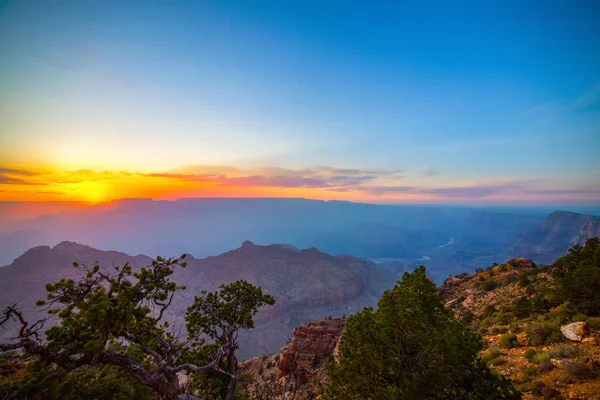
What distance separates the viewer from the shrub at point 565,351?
408 inches

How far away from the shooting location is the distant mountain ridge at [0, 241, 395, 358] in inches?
4774

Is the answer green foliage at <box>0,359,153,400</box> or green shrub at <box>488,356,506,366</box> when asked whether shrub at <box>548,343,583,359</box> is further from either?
green foliage at <box>0,359,153,400</box>

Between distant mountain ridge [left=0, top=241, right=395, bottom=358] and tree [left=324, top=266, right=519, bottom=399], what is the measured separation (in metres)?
110

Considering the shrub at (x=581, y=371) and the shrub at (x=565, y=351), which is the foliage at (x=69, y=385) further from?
the shrub at (x=565, y=351)

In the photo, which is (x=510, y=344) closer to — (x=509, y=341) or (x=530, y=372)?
(x=509, y=341)

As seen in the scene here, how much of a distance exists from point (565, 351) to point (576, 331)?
254 centimetres

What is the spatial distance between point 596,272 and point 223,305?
22836 millimetres

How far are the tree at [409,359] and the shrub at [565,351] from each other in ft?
16.6

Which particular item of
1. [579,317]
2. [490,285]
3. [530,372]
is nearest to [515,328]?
[579,317]

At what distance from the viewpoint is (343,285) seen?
546 feet

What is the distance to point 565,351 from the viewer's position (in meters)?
10.6

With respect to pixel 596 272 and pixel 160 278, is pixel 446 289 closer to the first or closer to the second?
pixel 596 272

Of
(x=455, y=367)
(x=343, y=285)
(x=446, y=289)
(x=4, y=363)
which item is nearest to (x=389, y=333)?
(x=455, y=367)

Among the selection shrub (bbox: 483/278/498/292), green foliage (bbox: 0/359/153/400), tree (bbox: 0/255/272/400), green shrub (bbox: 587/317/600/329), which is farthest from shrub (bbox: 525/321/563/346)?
green foliage (bbox: 0/359/153/400)
